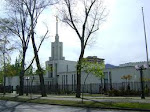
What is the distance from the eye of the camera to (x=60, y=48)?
74375 mm

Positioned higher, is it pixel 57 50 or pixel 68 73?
pixel 57 50

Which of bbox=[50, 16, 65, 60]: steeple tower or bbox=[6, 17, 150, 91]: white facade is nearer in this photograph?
bbox=[6, 17, 150, 91]: white facade

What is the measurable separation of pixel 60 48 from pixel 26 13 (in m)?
34.3

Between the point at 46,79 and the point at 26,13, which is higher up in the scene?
the point at 26,13

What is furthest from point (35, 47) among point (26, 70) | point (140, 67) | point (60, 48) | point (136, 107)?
point (60, 48)

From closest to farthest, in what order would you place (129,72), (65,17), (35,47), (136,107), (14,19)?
(136,107)
(65,17)
(35,47)
(14,19)
(129,72)

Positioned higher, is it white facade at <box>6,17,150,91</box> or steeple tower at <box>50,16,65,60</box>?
steeple tower at <box>50,16,65,60</box>

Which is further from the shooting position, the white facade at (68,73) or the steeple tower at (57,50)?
the steeple tower at (57,50)

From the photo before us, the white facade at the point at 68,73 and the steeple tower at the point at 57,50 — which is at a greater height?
the steeple tower at the point at 57,50

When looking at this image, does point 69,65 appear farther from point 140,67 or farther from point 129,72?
point 140,67

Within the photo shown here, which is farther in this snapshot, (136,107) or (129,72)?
(129,72)

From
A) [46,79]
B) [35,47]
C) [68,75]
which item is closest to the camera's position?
[35,47]

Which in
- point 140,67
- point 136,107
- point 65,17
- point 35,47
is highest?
point 65,17

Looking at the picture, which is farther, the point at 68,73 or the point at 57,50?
the point at 57,50
